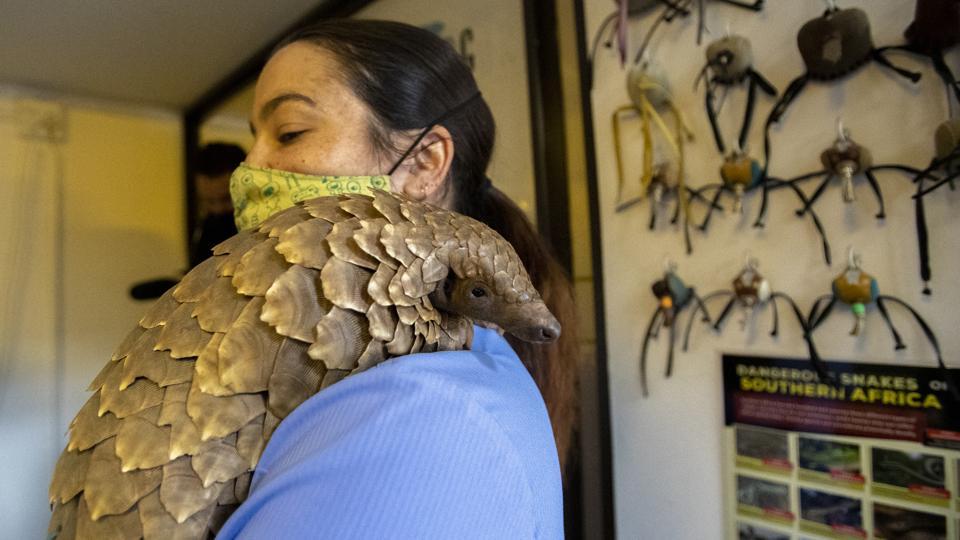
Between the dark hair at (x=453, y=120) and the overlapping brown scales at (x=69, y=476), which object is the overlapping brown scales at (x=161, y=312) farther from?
the dark hair at (x=453, y=120)

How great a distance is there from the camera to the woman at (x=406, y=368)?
372mm

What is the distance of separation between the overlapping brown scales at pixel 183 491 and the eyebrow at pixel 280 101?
46 cm

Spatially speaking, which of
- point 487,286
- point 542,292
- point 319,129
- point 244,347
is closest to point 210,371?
point 244,347

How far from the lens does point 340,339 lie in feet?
1.41

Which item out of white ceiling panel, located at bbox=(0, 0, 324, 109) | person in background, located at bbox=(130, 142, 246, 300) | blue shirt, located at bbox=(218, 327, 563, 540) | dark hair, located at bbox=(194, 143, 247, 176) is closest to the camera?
blue shirt, located at bbox=(218, 327, 563, 540)

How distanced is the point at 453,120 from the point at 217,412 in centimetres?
53

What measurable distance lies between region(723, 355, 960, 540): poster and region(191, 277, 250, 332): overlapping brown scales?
30.3 inches

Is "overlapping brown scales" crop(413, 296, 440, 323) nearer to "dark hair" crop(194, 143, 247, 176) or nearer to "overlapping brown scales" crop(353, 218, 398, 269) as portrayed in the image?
"overlapping brown scales" crop(353, 218, 398, 269)

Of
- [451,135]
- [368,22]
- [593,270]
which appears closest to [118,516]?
[451,135]

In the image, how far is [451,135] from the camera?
2.54 feet

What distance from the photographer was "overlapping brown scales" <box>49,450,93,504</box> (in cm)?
43

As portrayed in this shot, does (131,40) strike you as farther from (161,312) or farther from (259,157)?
(161,312)

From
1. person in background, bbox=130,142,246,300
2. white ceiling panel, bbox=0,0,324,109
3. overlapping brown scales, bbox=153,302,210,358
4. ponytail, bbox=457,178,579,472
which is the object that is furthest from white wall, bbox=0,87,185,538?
overlapping brown scales, bbox=153,302,210,358

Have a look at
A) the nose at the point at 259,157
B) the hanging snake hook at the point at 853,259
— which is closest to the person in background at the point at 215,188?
the nose at the point at 259,157
